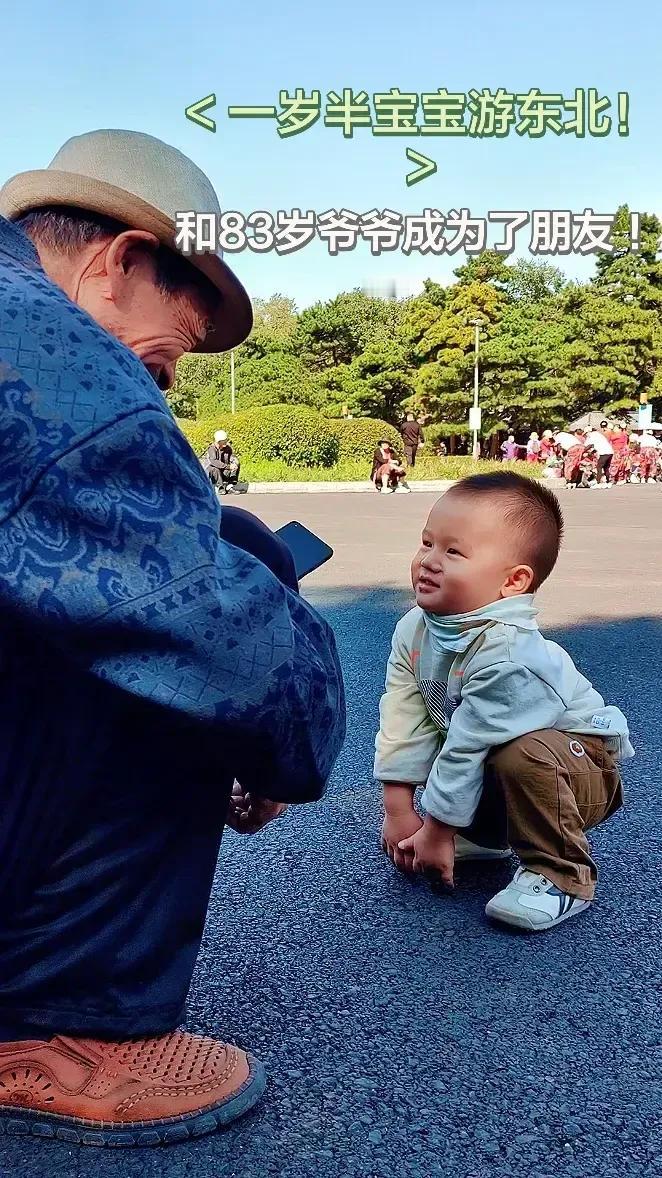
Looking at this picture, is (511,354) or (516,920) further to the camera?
(511,354)

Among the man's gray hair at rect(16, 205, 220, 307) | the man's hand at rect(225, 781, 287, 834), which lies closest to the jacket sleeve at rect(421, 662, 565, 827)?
the man's hand at rect(225, 781, 287, 834)

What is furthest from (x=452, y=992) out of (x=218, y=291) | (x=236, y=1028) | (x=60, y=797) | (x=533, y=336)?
(x=533, y=336)

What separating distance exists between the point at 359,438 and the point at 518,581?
24.9 meters

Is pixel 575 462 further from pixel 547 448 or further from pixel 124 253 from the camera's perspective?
pixel 124 253

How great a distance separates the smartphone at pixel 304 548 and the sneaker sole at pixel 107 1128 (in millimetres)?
745

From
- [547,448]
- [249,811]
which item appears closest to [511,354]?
[547,448]

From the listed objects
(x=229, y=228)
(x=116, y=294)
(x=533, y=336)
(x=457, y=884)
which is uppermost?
(x=533, y=336)

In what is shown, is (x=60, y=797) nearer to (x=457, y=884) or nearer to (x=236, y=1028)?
(x=236, y=1028)

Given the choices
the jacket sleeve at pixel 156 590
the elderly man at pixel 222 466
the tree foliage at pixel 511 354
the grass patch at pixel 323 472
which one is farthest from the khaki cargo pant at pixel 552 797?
the tree foliage at pixel 511 354

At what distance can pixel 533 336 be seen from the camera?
122ft

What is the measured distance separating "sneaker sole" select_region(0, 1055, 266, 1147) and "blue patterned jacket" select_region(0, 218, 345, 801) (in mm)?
559

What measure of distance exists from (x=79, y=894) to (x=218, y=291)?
2.79 ft

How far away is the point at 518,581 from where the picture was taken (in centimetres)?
226

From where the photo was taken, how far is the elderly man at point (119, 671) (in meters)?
1.11
